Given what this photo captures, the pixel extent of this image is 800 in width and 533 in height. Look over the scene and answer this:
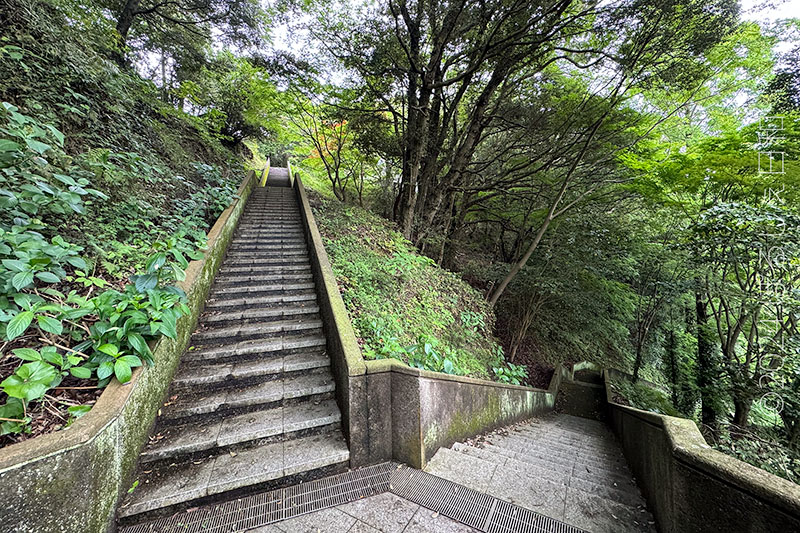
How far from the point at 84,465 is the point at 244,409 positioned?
1125 millimetres

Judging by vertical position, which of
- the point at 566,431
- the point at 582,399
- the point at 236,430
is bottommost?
the point at 582,399

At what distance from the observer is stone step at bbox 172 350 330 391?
2.76 m

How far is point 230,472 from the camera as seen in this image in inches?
81.9

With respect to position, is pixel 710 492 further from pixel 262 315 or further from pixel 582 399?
pixel 582 399

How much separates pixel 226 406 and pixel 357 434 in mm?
1294

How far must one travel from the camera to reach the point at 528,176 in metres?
8.21

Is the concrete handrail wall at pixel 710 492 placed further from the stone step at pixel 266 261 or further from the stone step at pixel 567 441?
the stone step at pixel 266 261

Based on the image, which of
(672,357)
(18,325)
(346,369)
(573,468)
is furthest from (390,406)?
(672,357)

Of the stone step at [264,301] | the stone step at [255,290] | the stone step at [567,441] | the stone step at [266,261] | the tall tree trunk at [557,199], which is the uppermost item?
the tall tree trunk at [557,199]

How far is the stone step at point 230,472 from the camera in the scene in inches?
73.6

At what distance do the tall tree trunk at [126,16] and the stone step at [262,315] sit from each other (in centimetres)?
837

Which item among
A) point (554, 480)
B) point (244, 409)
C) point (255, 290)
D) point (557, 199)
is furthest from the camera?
point (557, 199)

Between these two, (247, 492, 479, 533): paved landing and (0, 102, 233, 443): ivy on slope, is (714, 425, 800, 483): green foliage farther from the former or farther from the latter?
(0, 102, 233, 443): ivy on slope

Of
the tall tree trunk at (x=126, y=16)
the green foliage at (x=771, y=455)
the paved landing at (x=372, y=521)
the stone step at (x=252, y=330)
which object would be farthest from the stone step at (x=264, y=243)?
the green foliage at (x=771, y=455)
